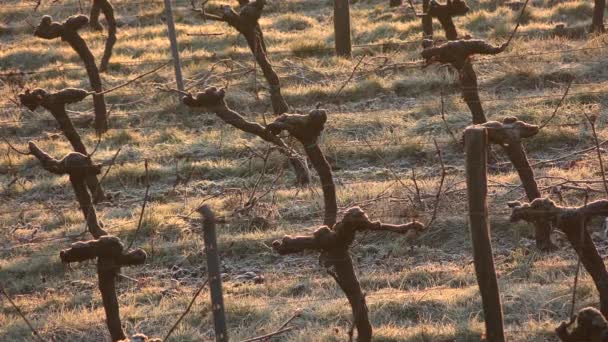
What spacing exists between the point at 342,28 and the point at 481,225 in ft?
32.4

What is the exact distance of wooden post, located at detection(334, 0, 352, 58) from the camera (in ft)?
49.4

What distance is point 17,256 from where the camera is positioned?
8945mm

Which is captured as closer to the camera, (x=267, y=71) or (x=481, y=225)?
(x=481, y=225)

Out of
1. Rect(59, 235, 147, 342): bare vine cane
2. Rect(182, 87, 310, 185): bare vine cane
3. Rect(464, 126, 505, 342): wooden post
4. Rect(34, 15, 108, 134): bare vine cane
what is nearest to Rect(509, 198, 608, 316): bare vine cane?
Rect(464, 126, 505, 342): wooden post

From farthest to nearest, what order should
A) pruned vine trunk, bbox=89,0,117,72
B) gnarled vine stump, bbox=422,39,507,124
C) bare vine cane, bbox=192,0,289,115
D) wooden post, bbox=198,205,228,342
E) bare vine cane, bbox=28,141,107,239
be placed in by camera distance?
1. pruned vine trunk, bbox=89,0,117,72
2. bare vine cane, bbox=192,0,289,115
3. gnarled vine stump, bbox=422,39,507,124
4. bare vine cane, bbox=28,141,107,239
5. wooden post, bbox=198,205,228,342

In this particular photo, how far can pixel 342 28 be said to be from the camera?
15078 mm

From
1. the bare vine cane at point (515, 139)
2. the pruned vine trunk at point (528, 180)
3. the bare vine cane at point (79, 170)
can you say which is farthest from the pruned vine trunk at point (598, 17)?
the bare vine cane at point (79, 170)

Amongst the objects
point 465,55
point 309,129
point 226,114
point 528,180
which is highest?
point 465,55

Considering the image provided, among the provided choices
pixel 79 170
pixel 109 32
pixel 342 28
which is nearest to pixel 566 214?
pixel 79 170

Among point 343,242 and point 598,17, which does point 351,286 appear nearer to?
point 343,242

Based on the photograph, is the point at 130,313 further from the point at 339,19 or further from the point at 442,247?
the point at 339,19

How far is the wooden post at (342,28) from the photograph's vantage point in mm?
15047

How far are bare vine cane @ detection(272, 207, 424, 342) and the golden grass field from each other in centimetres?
74

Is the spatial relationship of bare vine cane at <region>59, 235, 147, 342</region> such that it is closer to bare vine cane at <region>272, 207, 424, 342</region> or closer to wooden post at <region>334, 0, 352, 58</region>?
bare vine cane at <region>272, 207, 424, 342</region>
